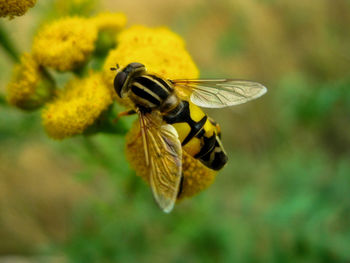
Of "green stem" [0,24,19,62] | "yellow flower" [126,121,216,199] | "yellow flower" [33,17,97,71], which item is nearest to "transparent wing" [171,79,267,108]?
"yellow flower" [126,121,216,199]

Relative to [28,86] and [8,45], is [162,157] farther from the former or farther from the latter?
[8,45]

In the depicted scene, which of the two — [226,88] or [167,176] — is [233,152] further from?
[167,176]

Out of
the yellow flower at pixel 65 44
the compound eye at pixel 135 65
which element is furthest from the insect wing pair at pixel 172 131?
the yellow flower at pixel 65 44

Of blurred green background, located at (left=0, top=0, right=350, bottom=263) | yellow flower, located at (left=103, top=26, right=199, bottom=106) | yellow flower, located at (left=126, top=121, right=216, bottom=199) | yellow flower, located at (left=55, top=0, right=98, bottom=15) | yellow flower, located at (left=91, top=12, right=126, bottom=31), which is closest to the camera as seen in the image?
yellow flower, located at (left=126, top=121, right=216, bottom=199)

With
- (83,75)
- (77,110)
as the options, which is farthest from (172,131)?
(83,75)

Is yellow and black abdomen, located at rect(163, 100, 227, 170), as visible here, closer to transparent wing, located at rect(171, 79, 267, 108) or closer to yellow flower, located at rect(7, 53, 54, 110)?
transparent wing, located at rect(171, 79, 267, 108)
